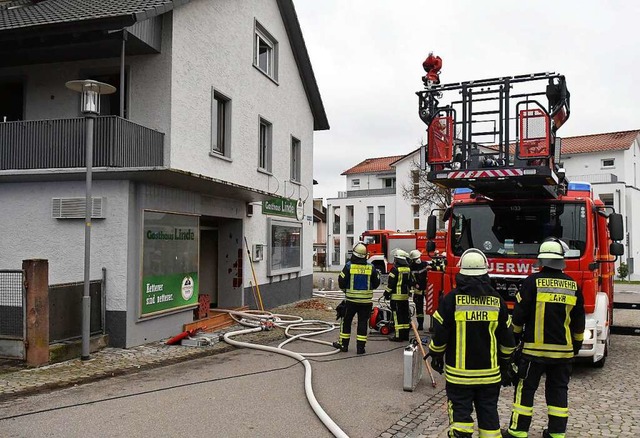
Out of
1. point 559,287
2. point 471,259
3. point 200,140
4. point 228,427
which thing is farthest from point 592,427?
point 200,140

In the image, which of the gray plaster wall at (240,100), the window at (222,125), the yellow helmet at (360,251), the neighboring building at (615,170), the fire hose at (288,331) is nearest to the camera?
the fire hose at (288,331)

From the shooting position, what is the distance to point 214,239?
1464 centimetres

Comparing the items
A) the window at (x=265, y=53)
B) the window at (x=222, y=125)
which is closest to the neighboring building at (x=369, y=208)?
the window at (x=265, y=53)

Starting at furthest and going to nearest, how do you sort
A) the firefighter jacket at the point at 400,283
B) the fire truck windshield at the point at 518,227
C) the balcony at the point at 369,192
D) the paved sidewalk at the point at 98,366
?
the balcony at the point at 369,192 < the firefighter jacket at the point at 400,283 < the fire truck windshield at the point at 518,227 < the paved sidewalk at the point at 98,366

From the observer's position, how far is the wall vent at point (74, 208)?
9.83m

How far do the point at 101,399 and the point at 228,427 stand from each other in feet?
6.33

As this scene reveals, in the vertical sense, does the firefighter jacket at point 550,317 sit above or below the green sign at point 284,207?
below

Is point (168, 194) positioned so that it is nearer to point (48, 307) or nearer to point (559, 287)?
point (48, 307)

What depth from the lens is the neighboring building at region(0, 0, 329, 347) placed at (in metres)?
9.76

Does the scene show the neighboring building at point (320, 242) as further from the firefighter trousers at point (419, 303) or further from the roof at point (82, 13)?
the roof at point (82, 13)

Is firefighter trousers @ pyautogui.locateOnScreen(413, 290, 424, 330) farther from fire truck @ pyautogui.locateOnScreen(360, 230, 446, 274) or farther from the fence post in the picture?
fire truck @ pyautogui.locateOnScreen(360, 230, 446, 274)

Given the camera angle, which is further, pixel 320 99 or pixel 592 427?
pixel 320 99

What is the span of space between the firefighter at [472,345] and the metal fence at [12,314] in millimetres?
6601

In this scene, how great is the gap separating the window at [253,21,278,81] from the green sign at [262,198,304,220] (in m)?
3.71
